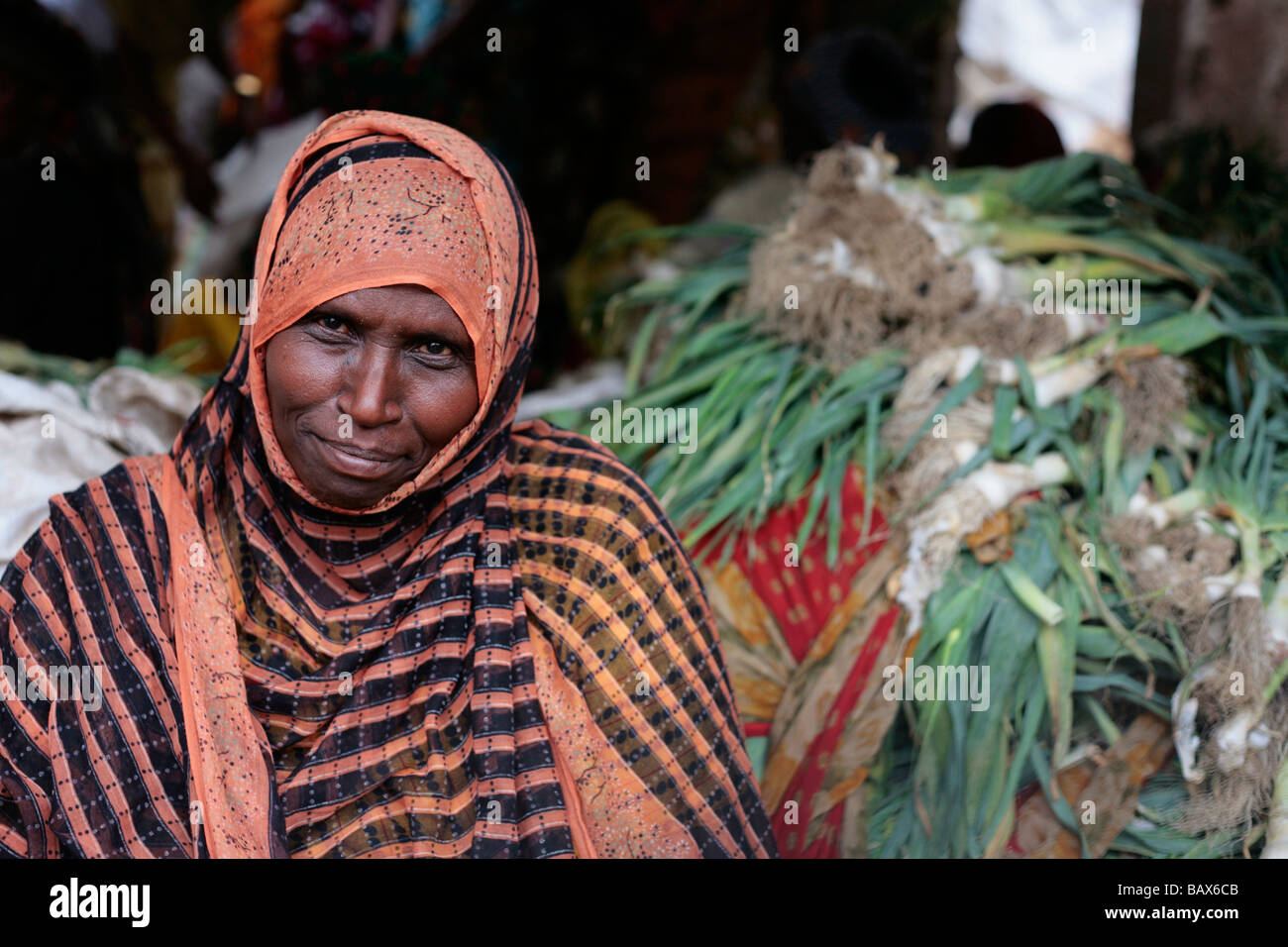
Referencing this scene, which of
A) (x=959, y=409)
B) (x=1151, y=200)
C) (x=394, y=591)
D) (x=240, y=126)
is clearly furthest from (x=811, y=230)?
(x=240, y=126)

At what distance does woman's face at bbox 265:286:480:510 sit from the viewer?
1454 millimetres

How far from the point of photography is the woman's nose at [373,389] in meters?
1.45

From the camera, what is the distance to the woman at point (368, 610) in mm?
1452

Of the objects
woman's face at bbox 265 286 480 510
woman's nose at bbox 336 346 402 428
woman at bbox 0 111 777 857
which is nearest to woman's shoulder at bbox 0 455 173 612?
woman at bbox 0 111 777 857

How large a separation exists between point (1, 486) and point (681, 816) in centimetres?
133

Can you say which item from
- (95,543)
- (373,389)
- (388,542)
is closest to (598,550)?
(388,542)

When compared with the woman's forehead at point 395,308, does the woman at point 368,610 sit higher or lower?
lower

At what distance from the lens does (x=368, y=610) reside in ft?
5.21

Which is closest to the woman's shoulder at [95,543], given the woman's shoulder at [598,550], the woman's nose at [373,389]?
the woman's nose at [373,389]

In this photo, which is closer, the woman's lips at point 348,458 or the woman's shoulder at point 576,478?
the woman's lips at point 348,458

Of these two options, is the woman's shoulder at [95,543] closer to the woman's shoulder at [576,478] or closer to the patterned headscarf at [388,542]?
the patterned headscarf at [388,542]

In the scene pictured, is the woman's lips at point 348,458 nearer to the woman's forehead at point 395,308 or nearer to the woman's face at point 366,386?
the woman's face at point 366,386

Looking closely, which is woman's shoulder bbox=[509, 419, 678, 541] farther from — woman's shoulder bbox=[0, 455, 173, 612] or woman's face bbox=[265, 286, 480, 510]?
woman's shoulder bbox=[0, 455, 173, 612]

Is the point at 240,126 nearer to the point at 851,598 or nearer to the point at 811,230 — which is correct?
the point at 811,230
